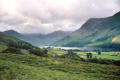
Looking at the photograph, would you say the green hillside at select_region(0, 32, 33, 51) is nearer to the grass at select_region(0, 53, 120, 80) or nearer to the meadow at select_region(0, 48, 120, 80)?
the meadow at select_region(0, 48, 120, 80)

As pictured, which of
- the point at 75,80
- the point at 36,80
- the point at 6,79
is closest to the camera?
the point at 6,79

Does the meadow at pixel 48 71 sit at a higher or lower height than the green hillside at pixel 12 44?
lower

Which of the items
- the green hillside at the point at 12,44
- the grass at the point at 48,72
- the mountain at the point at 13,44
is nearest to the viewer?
the grass at the point at 48,72

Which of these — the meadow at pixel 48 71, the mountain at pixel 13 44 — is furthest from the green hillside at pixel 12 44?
the meadow at pixel 48 71

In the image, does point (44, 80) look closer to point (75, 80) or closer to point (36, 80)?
point (36, 80)

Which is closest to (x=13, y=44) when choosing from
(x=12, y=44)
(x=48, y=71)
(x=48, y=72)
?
(x=12, y=44)

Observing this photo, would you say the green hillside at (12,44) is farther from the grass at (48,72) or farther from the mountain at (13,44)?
the grass at (48,72)

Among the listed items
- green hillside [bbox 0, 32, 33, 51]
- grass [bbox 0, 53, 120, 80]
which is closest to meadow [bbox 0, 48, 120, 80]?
grass [bbox 0, 53, 120, 80]

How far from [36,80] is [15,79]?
116 inches

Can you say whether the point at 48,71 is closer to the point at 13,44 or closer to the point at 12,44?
the point at 13,44

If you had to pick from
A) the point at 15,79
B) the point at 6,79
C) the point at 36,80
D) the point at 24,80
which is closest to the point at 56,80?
the point at 36,80

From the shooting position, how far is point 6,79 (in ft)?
57.8

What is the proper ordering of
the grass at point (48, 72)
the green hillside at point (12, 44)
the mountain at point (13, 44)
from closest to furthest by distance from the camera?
1. the grass at point (48, 72)
2. the green hillside at point (12, 44)
3. the mountain at point (13, 44)

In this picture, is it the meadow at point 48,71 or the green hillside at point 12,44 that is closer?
the meadow at point 48,71
